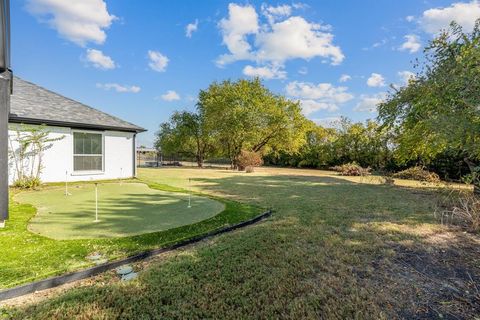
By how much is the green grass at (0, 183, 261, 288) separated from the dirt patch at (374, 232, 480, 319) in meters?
2.84

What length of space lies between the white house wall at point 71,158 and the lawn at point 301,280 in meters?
8.11

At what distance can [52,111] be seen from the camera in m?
10.4

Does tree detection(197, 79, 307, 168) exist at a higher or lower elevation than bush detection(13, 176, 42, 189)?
A: higher

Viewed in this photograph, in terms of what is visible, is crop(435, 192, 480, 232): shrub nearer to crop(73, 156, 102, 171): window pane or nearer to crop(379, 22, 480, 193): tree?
crop(379, 22, 480, 193): tree

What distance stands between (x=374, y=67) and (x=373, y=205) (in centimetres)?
928

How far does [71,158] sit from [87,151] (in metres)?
0.72

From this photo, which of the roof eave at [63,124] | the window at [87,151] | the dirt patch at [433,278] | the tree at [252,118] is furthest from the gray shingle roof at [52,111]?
the dirt patch at [433,278]

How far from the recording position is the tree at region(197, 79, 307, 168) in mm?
22531

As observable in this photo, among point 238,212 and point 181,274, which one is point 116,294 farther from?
point 238,212

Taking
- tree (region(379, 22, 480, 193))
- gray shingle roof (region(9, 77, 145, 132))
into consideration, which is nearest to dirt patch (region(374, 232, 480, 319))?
tree (region(379, 22, 480, 193))

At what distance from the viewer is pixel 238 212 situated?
5797 millimetres

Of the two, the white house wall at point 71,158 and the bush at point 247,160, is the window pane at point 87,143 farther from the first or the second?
the bush at point 247,160

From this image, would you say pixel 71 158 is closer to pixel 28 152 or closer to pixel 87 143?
pixel 87 143

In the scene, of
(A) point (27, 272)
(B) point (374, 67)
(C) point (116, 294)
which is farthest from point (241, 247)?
(B) point (374, 67)
